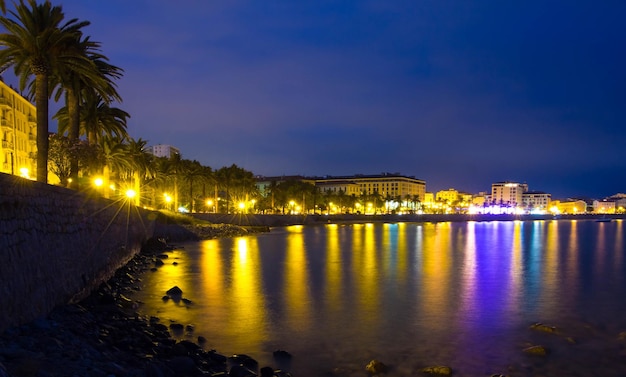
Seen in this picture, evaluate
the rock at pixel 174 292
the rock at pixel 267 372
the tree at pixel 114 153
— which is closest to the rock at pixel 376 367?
the rock at pixel 267 372

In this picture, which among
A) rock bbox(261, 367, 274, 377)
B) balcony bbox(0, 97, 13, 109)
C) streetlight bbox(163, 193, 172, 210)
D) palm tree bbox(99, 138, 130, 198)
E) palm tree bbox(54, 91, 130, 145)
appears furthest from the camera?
streetlight bbox(163, 193, 172, 210)

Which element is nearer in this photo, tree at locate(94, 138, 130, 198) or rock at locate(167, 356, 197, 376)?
rock at locate(167, 356, 197, 376)

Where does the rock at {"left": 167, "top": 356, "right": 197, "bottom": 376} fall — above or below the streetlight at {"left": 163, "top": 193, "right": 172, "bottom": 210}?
below

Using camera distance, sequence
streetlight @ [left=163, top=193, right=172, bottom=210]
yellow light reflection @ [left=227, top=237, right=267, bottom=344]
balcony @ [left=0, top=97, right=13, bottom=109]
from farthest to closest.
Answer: streetlight @ [left=163, top=193, right=172, bottom=210] < balcony @ [left=0, top=97, right=13, bottom=109] < yellow light reflection @ [left=227, top=237, right=267, bottom=344]

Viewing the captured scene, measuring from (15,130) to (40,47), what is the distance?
173 feet

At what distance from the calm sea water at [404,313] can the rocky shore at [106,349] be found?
50.3 inches

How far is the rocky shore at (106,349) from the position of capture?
7387 millimetres

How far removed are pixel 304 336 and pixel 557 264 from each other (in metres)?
27.8

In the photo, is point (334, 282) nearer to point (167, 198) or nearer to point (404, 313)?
point (404, 313)

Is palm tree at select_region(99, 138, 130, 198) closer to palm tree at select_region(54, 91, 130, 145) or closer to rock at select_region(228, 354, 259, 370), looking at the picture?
palm tree at select_region(54, 91, 130, 145)

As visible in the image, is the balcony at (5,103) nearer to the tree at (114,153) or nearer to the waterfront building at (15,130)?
the waterfront building at (15,130)

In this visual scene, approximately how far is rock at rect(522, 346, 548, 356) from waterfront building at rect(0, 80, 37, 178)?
2301 inches

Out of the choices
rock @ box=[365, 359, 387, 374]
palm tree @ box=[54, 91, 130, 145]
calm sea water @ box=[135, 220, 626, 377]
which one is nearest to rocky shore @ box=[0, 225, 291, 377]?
calm sea water @ box=[135, 220, 626, 377]

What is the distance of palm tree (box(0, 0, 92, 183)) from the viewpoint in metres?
21.0
